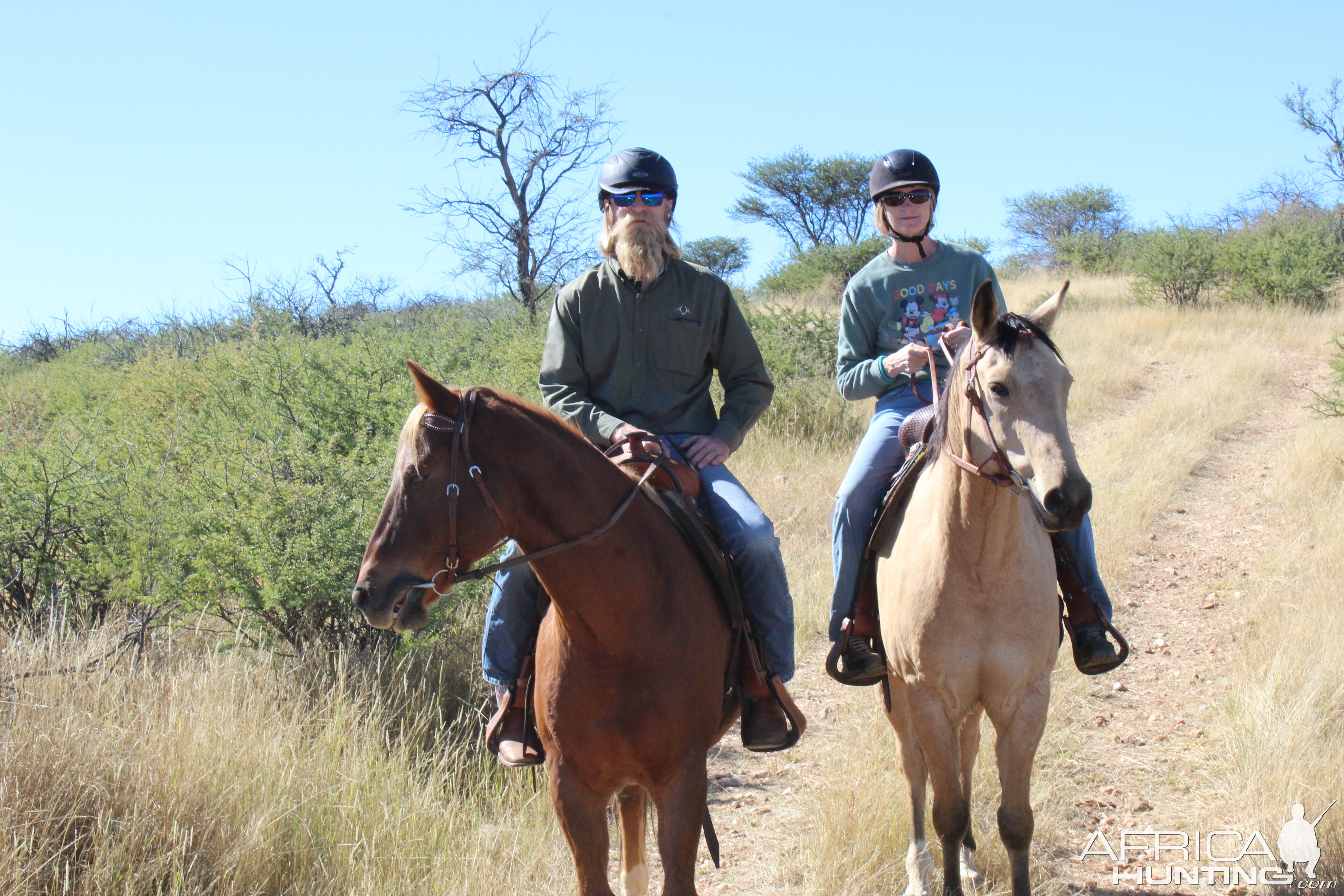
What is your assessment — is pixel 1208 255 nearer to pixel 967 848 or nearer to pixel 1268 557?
pixel 1268 557

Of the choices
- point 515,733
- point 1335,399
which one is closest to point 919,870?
point 515,733

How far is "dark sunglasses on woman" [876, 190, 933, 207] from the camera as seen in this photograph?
171 inches

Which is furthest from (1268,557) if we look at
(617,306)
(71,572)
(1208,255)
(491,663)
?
(1208,255)

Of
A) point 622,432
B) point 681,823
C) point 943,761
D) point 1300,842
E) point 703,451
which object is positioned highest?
point 622,432

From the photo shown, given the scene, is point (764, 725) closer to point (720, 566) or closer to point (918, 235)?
point (720, 566)

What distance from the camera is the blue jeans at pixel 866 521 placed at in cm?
382

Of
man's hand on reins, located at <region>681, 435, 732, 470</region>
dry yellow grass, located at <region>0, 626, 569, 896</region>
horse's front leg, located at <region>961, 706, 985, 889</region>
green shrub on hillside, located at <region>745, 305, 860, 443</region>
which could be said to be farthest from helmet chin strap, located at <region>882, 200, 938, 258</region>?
green shrub on hillside, located at <region>745, 305, 860, 443</region>

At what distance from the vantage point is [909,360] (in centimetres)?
381

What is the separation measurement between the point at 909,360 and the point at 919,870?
86.3 inches

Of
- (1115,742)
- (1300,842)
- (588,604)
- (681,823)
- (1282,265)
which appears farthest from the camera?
(1282,265)

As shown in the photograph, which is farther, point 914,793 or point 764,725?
point 914,793

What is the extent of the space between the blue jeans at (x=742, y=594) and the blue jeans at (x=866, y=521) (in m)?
0.57

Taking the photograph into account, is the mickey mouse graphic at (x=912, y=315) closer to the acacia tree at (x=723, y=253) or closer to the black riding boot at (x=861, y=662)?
the black riding boot at (x=861, y=662)

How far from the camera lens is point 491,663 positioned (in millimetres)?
3312
